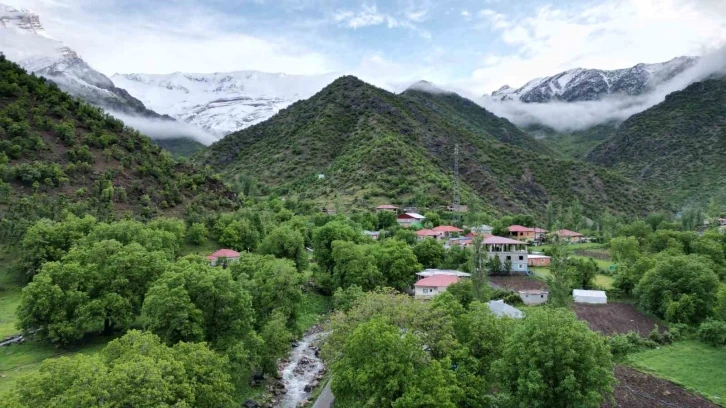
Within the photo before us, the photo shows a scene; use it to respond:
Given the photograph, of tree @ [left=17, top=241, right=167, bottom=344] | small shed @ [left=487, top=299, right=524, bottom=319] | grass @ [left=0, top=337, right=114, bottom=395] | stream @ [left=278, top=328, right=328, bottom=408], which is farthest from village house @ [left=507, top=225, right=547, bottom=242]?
grass @ [left=0, top=337, right=114, bottom=395]

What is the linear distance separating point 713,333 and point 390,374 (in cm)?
2886

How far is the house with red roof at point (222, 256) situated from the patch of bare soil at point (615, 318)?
38.2m

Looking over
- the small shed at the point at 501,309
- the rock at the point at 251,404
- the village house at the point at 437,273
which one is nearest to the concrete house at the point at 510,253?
the village house at the point at 437,273

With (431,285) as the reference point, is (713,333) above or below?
above

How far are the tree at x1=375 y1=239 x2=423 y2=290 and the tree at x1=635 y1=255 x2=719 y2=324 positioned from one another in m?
23.9

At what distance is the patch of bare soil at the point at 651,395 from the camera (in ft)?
87.0

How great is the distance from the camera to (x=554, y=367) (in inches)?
852

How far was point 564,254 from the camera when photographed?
4656 cm

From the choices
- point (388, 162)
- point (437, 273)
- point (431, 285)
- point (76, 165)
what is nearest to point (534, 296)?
point (431, 285)

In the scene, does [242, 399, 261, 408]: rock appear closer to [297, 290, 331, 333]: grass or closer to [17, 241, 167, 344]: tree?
[17, 241, 167, 344]: tree

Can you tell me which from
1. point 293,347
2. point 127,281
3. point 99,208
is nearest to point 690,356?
point 293,347

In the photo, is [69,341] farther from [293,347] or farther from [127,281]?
[293,347]

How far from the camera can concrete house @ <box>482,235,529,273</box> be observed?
62.4 meters

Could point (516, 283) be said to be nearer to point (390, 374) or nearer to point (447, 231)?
point (447, 231)
